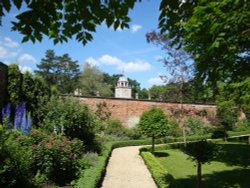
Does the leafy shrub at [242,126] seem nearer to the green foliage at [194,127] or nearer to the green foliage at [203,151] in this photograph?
the green foliage at [194,127]

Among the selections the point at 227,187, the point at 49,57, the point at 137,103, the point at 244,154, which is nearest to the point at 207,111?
the point at 137,103

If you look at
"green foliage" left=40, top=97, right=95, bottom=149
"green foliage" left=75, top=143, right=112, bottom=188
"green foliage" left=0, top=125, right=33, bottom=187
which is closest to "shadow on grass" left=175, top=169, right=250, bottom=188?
"green foliage" left=75, top=143, right=112, bottom=188

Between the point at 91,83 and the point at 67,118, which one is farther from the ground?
the point at 91,83

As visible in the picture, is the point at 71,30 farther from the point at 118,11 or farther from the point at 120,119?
the point at 120,119

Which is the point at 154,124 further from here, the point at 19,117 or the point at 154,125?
the point at 19,117

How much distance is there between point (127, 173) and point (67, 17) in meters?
8.14

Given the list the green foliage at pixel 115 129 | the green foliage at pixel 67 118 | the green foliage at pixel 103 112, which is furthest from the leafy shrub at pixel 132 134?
the green foliage at pixel 67 118

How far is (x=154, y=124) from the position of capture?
14.6m

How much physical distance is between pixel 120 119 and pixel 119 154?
8.12 metres

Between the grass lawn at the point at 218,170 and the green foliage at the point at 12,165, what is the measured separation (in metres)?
4.15

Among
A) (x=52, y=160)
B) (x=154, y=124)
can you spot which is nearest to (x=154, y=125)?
(x=154, y=124)

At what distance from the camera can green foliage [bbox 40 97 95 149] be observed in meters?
11.8

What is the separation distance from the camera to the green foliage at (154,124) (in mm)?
14523

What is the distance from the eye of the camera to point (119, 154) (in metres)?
14.6
